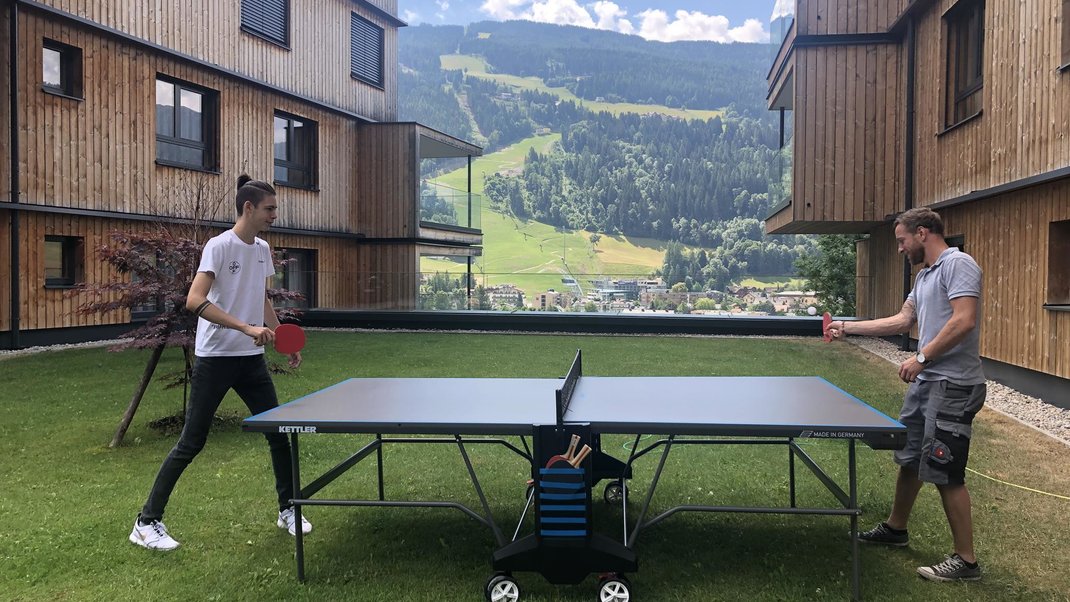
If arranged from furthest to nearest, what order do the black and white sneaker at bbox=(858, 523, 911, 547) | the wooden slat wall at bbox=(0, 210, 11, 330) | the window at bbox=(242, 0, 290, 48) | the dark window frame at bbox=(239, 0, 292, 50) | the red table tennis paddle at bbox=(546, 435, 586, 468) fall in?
1. the window at bbox=(242, 0, 290, 48)
2. the dark window frame at bbox=(239, 0, 292, 50)
3. the wooden slat wall at bbox=(0, 210, 11, 330)
4. the black and white sneaker at bbox=(858, 523, 911, 547)
5. the red table tennis paddle at bbox=(546, 435, 586, 468)

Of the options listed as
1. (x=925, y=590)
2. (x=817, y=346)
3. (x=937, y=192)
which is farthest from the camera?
(x=817, y=346)

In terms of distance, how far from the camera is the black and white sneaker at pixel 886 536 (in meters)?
4.27

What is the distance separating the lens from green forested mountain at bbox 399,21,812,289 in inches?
3573

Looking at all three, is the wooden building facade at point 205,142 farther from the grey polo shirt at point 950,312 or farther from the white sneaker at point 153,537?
the grey polo shirt at point 950,312

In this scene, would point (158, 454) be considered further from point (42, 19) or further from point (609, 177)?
point (609, 177)

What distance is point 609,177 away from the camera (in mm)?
105812

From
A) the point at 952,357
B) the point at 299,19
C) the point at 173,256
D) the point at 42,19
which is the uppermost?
the point at 299,19

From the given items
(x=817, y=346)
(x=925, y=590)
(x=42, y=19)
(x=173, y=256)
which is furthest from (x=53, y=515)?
(x=817, y=346)

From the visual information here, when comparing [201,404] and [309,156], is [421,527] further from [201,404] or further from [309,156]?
[309,156]

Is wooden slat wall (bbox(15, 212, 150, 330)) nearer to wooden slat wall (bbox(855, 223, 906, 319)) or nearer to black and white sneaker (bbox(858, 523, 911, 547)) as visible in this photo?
black and white sneaker (bbox(858, 523, 911, 547))

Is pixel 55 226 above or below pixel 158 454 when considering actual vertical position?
above

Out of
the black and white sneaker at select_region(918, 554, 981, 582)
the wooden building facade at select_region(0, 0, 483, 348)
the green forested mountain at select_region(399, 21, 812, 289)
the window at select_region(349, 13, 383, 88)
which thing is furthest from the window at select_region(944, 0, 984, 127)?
the green forested mountain at select_region(399, 21, 812, 289)

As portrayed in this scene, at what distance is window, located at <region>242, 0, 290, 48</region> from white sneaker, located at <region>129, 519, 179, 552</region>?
55.0 ft

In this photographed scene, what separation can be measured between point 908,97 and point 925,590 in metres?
12.6
